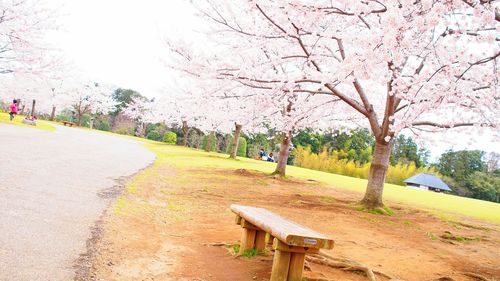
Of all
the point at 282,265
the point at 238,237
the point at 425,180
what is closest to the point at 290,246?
the point at 282,265

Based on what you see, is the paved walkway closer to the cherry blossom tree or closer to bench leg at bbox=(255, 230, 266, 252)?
bench leg at bbox=(255, 230, 266, 252)

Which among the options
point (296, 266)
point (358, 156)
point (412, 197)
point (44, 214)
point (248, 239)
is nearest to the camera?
point (296, 266)

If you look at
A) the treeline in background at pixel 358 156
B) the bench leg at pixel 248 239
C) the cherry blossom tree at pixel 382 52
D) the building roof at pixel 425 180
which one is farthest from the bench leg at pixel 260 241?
A: the building roof at pixel 425 180

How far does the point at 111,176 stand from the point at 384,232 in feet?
22.3

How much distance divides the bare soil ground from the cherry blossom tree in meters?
1.95

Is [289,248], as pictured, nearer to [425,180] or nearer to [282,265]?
[282,265]

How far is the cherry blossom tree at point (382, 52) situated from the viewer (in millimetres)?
5461

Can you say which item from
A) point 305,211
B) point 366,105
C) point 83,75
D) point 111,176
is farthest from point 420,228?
point 83,75

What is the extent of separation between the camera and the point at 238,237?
242 inches

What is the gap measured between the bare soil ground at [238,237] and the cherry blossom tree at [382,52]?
1.95 meters

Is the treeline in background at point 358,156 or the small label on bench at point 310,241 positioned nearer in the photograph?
the small label on bench at point 310,241

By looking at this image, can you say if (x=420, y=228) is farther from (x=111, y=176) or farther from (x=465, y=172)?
(x=465, y=172)

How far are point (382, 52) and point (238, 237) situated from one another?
3748mm

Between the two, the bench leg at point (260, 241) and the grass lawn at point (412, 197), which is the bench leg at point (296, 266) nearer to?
the bench leg at point (260, 241)
